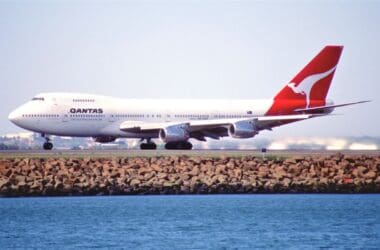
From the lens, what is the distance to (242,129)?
8088 centimetres

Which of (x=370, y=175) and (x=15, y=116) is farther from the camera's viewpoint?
(x=15, y=116)

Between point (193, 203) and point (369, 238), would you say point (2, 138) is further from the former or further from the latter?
point (369, 238)

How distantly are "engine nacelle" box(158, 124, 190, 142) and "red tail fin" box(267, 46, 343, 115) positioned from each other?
7.26 m

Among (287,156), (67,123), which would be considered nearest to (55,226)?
(287,156)

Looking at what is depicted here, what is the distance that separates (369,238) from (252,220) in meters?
6.47

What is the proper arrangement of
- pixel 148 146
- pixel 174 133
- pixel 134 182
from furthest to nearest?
pixel 148 146
pixel 174 133
pixel 134 182

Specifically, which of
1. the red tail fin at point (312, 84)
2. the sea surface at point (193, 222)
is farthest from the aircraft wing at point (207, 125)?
the sea surface at point (193, 222)

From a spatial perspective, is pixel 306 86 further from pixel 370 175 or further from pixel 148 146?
pixel 370 175

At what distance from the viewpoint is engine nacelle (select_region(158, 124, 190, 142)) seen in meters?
80.3

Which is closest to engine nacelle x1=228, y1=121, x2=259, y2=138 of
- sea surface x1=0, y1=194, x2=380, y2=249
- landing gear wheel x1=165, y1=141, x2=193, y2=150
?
landing gear wheel x1=165, y1=141, x2=193, y2=150

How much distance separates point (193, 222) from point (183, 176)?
1017 cm

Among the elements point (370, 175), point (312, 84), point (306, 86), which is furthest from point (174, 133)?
point (370, 175)

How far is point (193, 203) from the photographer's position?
57.9 meters

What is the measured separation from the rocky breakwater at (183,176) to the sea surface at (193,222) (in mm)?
822
